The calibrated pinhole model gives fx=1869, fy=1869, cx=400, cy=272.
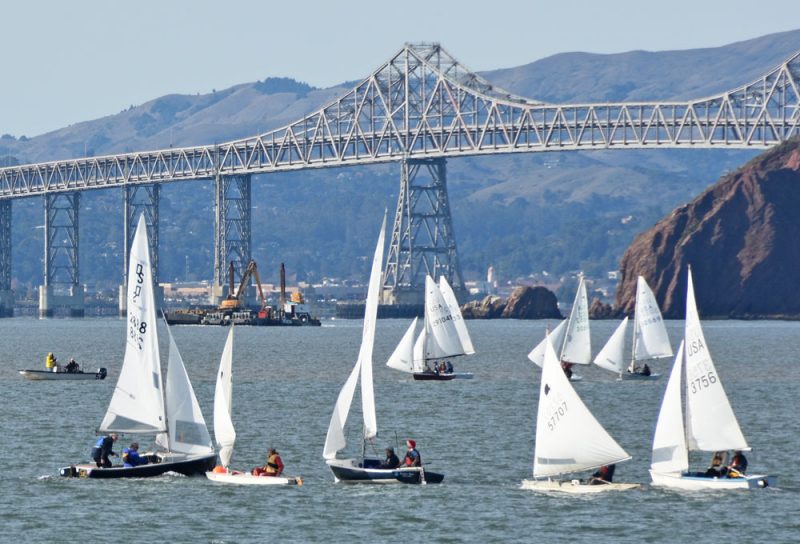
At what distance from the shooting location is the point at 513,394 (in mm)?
85188

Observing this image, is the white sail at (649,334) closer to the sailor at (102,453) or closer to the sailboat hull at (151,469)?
the sailboat hull at (151,469)

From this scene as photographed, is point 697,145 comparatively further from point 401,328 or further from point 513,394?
point 513,394

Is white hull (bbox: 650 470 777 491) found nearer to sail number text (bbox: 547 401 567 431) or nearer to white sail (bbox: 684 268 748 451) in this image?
white sail (bbox: 684 268 748 451)

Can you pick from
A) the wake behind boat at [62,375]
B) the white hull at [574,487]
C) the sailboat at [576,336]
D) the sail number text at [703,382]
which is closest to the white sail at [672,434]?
the sail number text at [703,382]

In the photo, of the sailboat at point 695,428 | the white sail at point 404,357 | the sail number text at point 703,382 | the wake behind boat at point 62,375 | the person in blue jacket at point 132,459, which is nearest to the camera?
the sailboat at point 695,428

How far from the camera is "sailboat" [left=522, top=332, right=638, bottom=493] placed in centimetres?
4734

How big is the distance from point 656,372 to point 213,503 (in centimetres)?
6027

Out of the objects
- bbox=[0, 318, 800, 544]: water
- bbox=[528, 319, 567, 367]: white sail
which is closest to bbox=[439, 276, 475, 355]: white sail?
bbox=[0, 318, 800, 544]: water

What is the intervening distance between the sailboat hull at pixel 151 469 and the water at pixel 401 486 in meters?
0.28

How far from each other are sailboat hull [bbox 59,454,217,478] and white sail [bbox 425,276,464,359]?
4407cm

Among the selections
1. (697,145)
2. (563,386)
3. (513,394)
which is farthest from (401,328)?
(563,386)

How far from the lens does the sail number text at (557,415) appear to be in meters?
47.4

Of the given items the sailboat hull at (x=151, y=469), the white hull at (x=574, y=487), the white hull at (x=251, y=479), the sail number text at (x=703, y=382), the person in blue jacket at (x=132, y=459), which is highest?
the sail number text at (x=703, y=382)

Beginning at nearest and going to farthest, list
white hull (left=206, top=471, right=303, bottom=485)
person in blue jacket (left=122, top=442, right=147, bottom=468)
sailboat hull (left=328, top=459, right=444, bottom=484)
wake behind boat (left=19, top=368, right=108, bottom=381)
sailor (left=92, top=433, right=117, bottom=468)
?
sailboat hull (left=328, top=459, right=444, bottom=484) < white hull (left=206, top=471, right=303, bottom=485) < person in blue jacket (left=122, top=442, right=147, bottom=468) < sailor (left=92, top=433, right=117, bottom=468) < wake behind boat (left=19, top=368, right=108, bottom=381)
